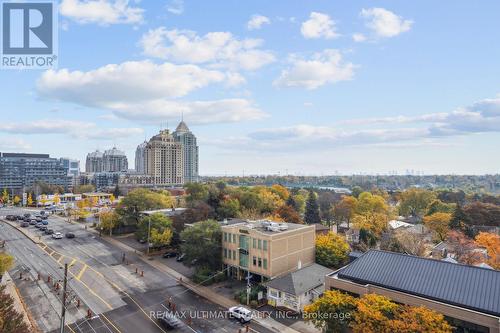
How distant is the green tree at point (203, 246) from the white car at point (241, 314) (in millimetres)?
13828

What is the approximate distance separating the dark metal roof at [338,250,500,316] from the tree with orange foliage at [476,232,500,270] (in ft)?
83.6

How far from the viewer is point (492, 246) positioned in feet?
184

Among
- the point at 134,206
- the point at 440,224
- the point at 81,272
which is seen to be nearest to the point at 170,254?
the point at 81,272

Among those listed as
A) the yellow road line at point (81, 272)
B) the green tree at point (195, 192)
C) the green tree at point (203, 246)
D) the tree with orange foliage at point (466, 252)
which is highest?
the green tree at point (195, 192)

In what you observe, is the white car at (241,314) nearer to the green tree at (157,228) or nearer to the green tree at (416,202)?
the green tree at (157,228)

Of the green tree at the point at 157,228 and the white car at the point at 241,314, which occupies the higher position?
the green tree at the point at 157,228

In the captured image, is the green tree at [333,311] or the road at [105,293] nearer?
the green tree at [333,311]

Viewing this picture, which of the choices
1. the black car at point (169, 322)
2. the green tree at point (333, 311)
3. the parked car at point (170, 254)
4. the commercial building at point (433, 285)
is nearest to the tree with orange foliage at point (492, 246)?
the commercial building at point (433, 285)

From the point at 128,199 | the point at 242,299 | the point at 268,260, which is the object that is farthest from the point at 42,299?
the point at 128,199

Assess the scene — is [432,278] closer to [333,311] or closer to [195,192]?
[333,311]

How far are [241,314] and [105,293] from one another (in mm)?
19912

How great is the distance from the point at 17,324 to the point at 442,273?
125 ft

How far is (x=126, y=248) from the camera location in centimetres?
6744

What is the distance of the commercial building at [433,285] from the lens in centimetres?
2699
